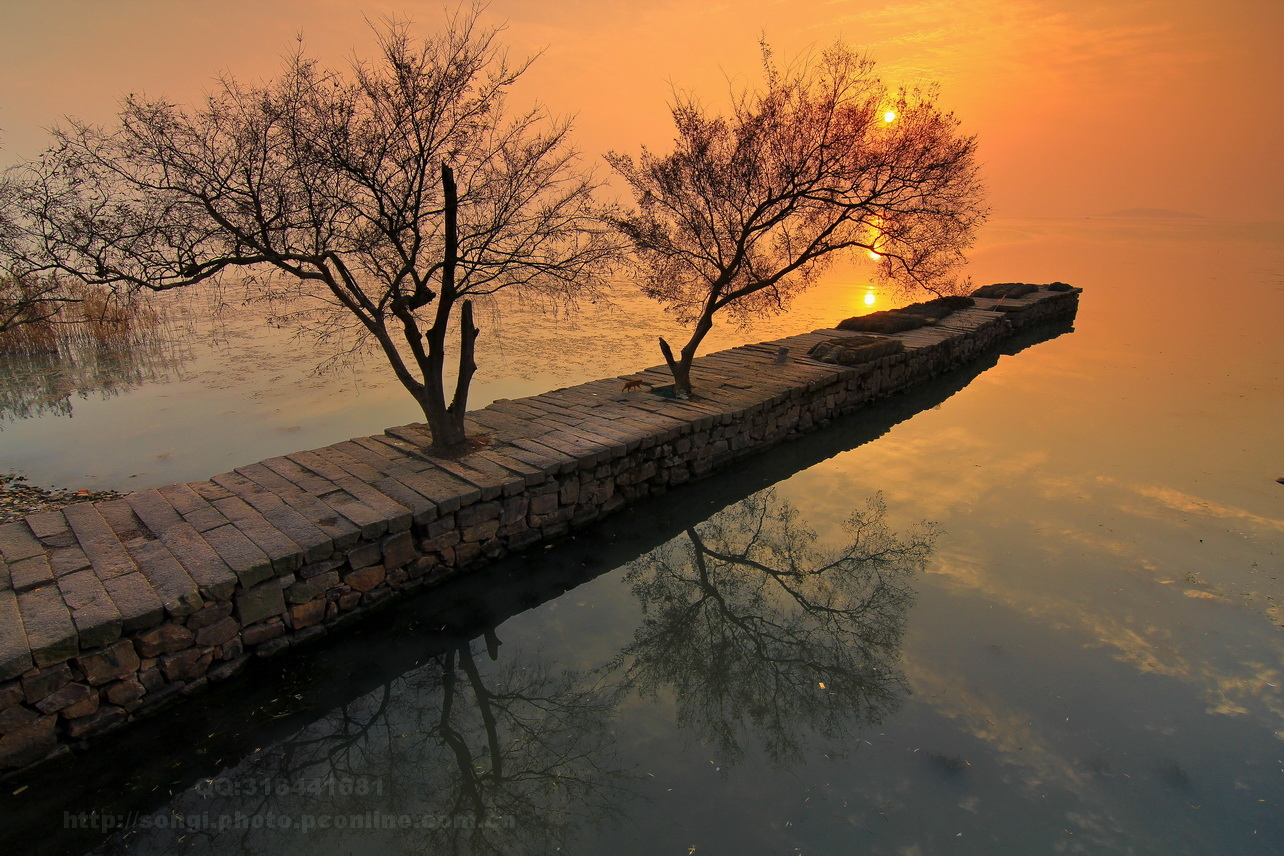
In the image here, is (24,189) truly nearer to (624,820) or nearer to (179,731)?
(179,731)

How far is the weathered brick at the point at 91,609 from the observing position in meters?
4.26

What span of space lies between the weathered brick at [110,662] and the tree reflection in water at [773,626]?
3.50 m

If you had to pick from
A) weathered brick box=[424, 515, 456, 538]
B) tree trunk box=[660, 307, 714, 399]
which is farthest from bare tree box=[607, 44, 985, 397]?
weathered brick box=[424, 515, 456, 538]

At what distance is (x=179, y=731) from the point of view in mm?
4559

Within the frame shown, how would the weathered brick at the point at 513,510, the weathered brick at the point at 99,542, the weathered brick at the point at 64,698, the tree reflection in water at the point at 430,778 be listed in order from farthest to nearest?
the weathered brick at the point at 513,510 → the weathered brick at the point at 99,542 → the weathered brick at the point at 64,698 → the tree reflection in water at the point at 430,778

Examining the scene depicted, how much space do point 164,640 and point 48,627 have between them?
645 mm

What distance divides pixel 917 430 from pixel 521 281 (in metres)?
7.28

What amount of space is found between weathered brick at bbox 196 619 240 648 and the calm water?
40 centimetres

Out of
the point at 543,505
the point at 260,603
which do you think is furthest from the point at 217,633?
the point at 543,505

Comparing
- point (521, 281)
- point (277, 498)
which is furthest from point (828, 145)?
point (277, 498)

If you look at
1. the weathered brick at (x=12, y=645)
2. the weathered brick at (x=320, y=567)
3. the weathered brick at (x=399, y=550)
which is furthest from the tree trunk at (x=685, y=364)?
the weathered brick at (x=12, y=645)

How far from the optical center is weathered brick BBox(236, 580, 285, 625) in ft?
16.5

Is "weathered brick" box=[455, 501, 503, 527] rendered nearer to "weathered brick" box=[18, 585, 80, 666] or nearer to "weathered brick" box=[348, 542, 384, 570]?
"weathered brick" box=[348, 542, 384, 570]

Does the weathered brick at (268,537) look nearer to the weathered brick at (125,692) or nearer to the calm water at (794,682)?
the calm water at (794,682)
